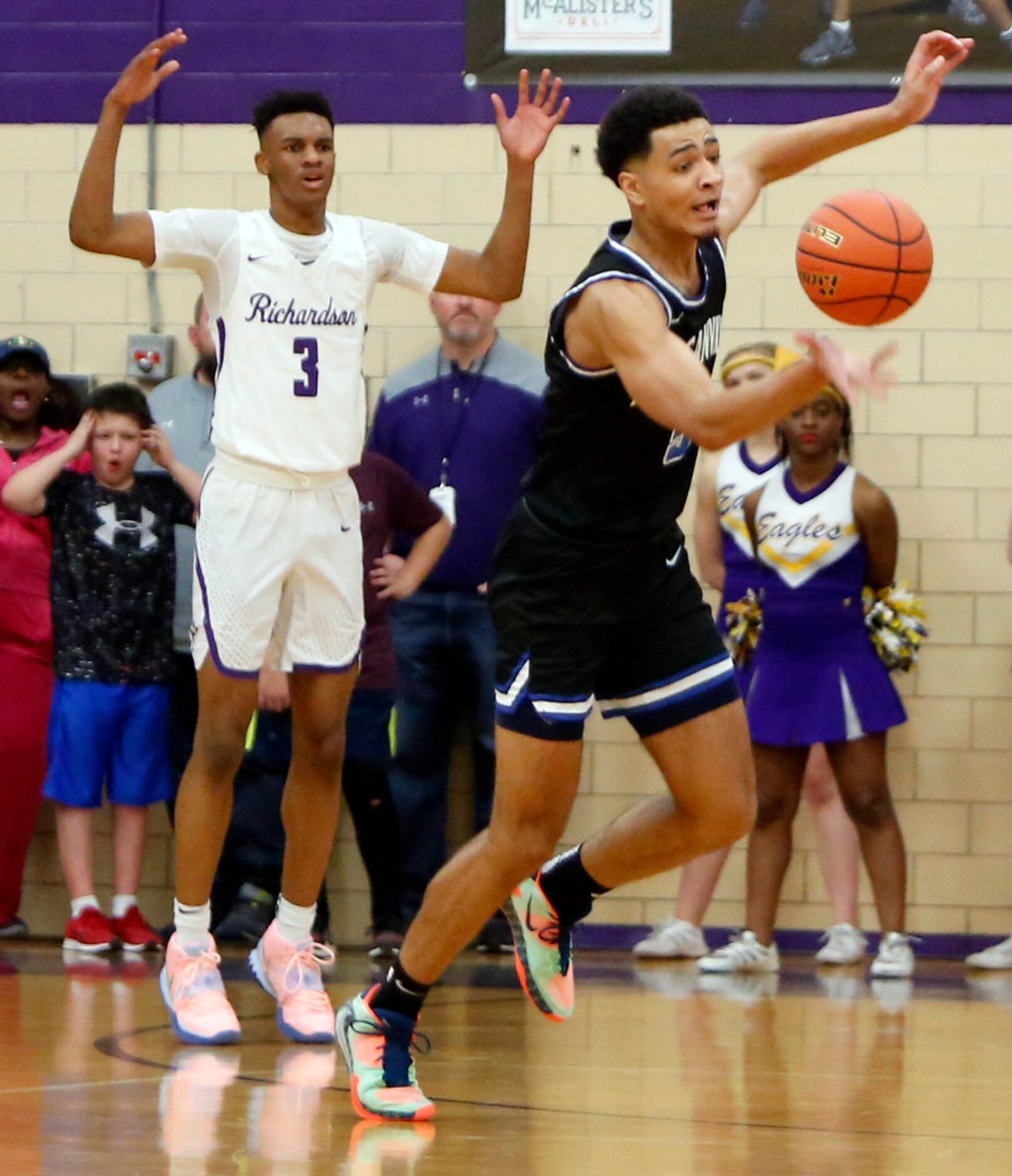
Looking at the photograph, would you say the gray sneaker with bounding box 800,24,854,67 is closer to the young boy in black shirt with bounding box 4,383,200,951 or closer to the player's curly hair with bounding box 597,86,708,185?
the young boy in black shirt with bounding box 4,383,200,951

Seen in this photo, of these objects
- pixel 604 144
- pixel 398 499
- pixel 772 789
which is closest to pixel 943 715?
pixel 772 789

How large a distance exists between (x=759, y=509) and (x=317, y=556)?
97.8 inches

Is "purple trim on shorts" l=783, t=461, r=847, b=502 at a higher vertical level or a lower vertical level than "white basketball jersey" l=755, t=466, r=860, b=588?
higher

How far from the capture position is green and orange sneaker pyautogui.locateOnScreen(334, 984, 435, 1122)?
3.94m

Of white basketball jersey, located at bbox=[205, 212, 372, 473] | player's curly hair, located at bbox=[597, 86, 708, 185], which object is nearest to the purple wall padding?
white basketball jersey, located at bbox=[205, 212, 372, 473]

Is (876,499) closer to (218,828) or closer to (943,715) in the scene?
(943,715)

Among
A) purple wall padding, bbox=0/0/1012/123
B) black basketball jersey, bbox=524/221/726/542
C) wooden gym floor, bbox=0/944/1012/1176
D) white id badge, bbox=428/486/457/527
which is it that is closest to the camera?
wooden gym floor, bbox=0/944/1012/1176

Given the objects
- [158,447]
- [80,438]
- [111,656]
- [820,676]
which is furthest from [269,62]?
[820,676]

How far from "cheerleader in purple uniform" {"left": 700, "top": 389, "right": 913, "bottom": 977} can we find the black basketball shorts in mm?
2782

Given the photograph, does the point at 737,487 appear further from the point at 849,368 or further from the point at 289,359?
the point at 849,368

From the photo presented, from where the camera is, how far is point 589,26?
743 cm

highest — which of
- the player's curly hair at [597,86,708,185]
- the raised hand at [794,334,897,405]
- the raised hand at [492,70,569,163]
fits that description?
the raised hand at [492,70,569,163]

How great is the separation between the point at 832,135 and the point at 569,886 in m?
1.80

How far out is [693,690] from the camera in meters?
3.99
